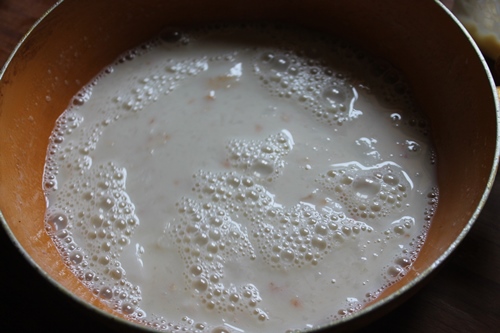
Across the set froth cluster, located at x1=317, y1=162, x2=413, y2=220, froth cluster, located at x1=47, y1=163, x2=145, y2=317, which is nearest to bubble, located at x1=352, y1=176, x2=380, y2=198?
froth cluster, located at x1=317, y1=162, x2=413, y2=220

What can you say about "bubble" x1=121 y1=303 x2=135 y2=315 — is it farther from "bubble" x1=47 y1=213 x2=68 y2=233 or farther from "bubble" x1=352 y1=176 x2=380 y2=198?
"bubble" x1=352 y1=176 x2=380 y2=198

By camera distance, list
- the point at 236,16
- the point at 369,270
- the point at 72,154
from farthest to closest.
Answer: the point at 236,16, the point at 72,154, the point at 369,270

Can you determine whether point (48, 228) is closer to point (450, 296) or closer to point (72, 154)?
point (72, 154)

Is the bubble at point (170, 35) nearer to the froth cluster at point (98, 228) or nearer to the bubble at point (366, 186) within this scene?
the froth cluster at point (98, 228)

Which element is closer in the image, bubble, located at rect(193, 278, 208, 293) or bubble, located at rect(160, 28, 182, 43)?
bubble, located at rect(193, 278, 208, 293)

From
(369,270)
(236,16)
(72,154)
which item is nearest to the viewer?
(369,270)

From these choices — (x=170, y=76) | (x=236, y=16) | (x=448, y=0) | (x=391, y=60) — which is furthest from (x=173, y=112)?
(x=448, y=0)
